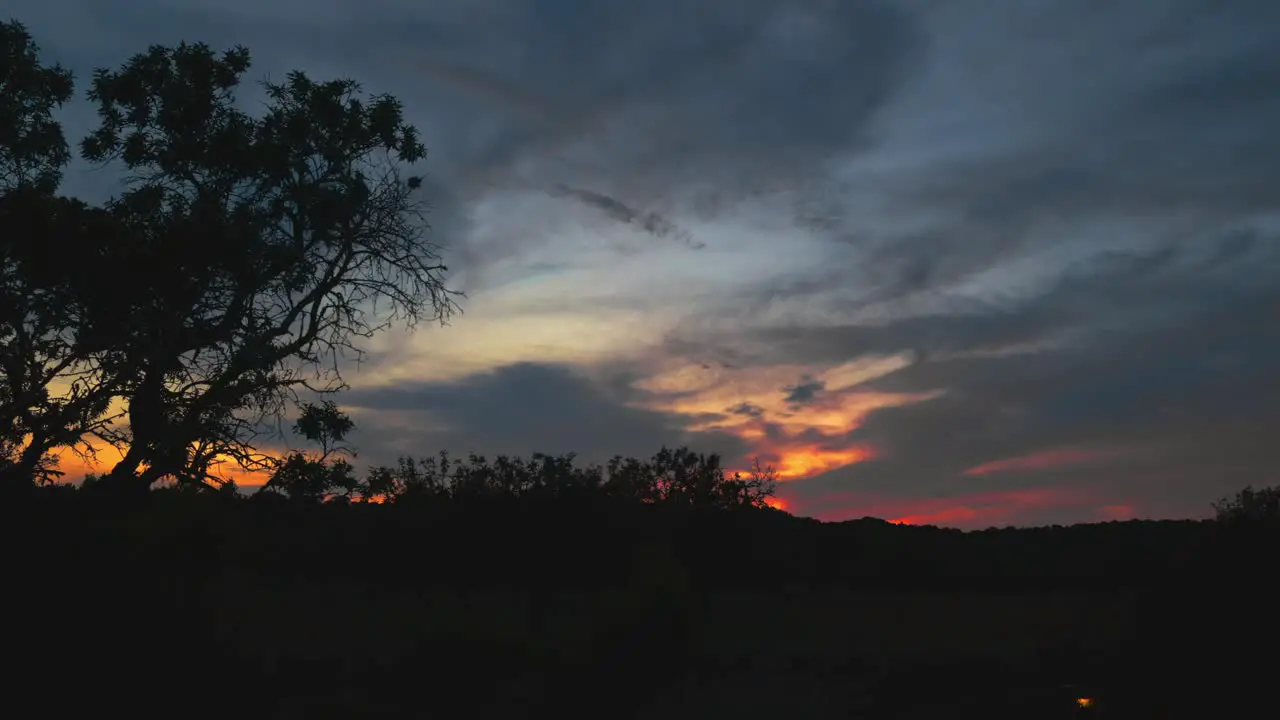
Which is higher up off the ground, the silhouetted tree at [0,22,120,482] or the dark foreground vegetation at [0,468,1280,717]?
the silhouetted tree at [0,22,120,482]

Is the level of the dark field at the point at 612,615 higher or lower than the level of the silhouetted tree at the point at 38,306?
lower

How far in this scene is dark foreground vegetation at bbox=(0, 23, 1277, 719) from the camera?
11.2 meters

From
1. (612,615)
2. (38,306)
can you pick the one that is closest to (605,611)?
(612,615)

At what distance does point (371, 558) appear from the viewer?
60.2ft

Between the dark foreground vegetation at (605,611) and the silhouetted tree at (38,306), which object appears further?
the silhouetted tree at (38,306)

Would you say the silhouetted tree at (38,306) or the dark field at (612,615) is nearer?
the dark field at (612,615)

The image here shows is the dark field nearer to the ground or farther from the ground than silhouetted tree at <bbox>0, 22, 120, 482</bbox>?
nearer to the ground

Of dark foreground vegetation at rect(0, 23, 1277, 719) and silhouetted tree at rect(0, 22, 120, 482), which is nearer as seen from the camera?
dark foreground vegetation at rect(0, 23, 1277, 719)

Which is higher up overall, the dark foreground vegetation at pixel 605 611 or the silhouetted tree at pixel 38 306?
the silhouetted tree at pixel 38 306

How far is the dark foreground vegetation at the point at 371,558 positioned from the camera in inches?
441

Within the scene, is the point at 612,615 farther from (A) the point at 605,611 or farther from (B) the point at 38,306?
(B) the point at 38,306

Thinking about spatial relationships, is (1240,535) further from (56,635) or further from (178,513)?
(56,635)

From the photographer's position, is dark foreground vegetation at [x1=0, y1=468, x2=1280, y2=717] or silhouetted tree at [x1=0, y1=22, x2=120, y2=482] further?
silhouetted tree at [x1=0, y1=22, x2=120, y2=482]

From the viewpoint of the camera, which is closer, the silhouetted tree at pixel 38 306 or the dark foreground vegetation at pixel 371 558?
the dark foreground vegetation at pixel 371 558
